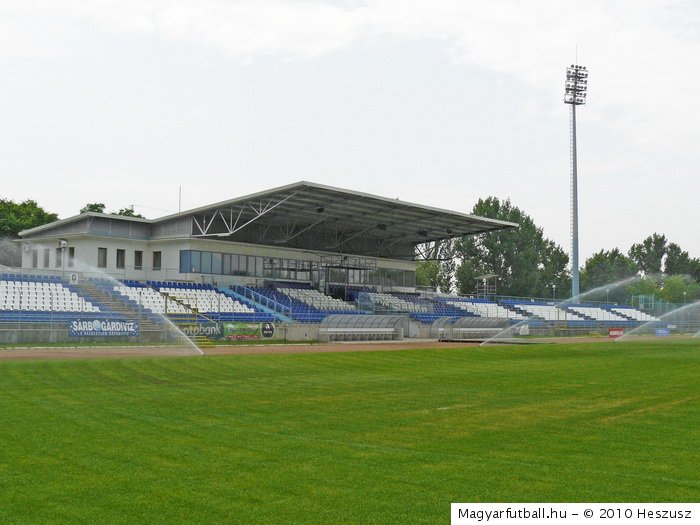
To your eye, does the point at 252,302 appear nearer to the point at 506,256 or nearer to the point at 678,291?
the point at 506,256

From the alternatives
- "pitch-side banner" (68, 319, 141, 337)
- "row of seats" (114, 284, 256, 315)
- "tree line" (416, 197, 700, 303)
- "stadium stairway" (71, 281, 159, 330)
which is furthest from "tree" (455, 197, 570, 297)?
"pitch-side banner" (68, 319, 141, 337)

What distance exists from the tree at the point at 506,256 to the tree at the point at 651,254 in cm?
5082

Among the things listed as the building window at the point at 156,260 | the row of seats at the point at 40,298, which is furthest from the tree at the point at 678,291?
the row of seats at the point at 40,298

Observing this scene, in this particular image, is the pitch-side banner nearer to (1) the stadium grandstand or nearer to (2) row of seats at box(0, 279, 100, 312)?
(1) the stadium grandstand

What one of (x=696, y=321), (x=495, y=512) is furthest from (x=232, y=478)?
(x=696, y=321)

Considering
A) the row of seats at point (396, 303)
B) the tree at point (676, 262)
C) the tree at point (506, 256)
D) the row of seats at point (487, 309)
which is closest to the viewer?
the row of seats at point (396, 303)

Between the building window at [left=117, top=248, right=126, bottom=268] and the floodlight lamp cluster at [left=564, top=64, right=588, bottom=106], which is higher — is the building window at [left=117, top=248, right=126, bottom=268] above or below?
below

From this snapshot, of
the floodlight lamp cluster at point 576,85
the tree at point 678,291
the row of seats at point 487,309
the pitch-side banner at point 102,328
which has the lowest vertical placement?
the pitch-side banner at point 102,328

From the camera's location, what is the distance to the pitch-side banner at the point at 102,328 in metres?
39.8

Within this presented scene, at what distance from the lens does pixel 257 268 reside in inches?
2532

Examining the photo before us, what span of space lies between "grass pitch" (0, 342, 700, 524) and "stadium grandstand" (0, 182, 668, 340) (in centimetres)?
2552

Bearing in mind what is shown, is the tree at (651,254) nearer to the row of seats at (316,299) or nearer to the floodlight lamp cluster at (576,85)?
the floodlight lamp cluster at (576,85)

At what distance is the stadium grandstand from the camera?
4781cm

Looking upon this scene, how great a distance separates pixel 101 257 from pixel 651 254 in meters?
131
